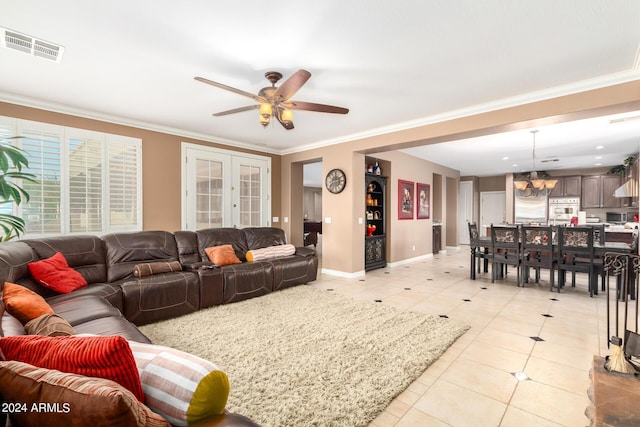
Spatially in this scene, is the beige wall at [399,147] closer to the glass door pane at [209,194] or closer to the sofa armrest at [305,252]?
the sofa armrest at [305,252]

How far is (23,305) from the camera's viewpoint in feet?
6.05

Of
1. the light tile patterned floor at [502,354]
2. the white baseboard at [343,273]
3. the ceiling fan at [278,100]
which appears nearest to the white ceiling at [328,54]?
the ceiling fan at [278,100]

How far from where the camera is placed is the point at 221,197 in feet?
18.6

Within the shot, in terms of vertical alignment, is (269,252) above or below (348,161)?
below

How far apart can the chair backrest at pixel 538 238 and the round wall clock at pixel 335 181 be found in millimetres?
3161

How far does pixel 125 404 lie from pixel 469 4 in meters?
2.71

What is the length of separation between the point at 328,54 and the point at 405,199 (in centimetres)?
498

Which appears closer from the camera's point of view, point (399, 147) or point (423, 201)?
point (399, 147)

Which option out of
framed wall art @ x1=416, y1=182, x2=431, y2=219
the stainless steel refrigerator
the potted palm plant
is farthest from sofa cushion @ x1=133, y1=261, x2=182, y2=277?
the stainless steel refrigerator

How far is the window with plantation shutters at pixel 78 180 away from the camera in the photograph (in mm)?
3791

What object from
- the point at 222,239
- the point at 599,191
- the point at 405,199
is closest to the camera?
the point at 222,239

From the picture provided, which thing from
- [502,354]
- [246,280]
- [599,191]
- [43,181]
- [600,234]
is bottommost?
[502,354]

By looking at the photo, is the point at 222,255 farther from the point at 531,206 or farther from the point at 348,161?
the point at 531,206

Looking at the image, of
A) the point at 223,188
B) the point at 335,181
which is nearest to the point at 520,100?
the point at 335,181
